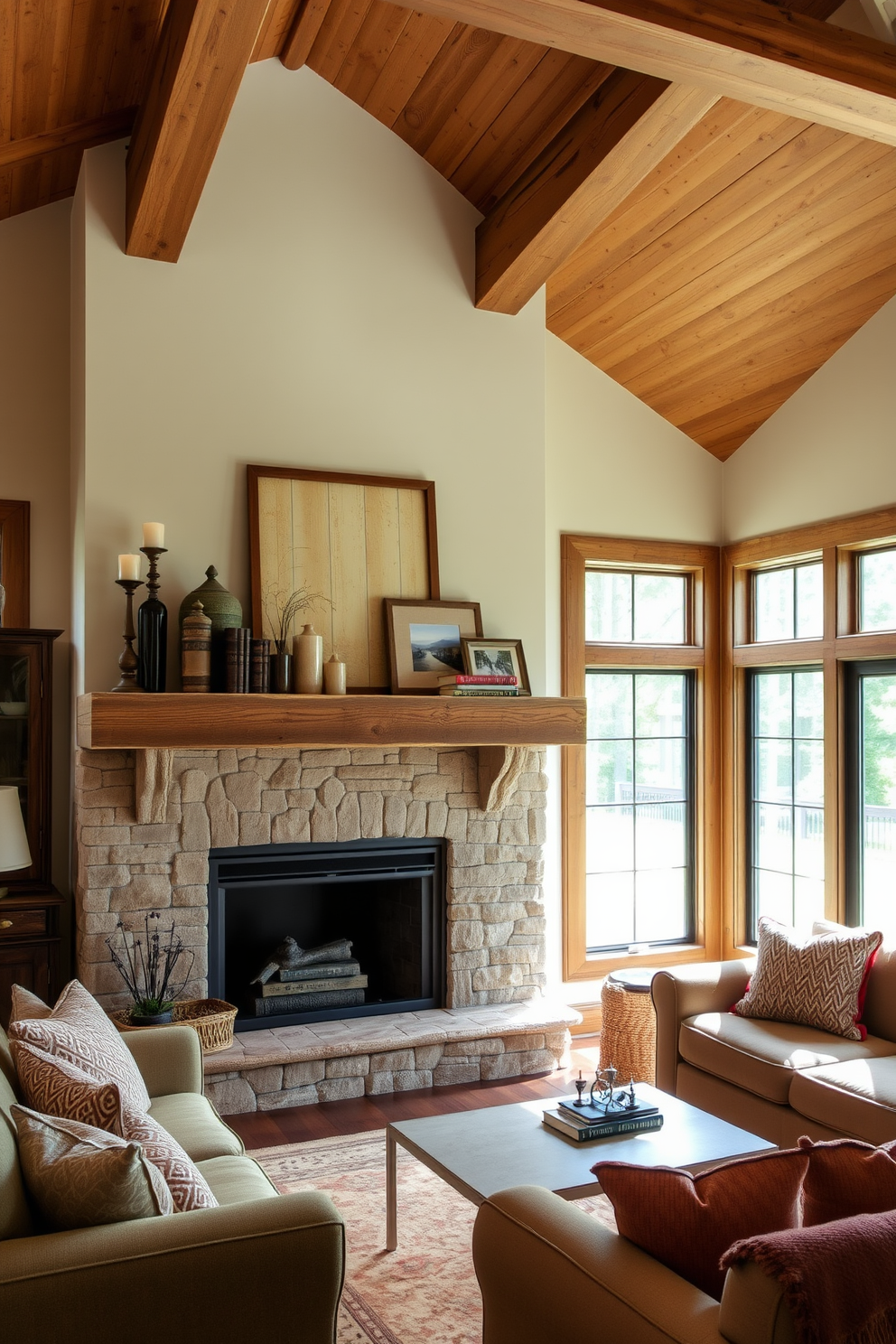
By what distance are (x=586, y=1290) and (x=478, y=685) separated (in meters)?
2.93

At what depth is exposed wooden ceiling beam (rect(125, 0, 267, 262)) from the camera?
333cm

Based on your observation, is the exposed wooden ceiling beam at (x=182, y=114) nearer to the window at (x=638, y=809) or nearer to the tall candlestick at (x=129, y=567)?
the tall candlestick at (x=129, y=567)

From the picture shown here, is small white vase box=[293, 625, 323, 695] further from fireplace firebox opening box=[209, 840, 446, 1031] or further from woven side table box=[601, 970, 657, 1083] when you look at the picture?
woven side table box=[601, 970, 657, 1083]

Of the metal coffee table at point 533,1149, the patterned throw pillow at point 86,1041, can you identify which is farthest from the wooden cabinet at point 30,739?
the metal coffee table at point 533,1149

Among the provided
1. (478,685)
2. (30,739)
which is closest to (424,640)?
(478,685)

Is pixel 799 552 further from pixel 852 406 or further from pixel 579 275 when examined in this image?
pixel 579 275

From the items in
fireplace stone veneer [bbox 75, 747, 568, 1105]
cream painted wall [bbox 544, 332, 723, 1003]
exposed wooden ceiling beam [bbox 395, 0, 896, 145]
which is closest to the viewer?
exposed wooden ceiling beam [bbox 395, 0, 896, 145]

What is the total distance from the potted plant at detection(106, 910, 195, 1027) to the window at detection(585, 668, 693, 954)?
216 cm

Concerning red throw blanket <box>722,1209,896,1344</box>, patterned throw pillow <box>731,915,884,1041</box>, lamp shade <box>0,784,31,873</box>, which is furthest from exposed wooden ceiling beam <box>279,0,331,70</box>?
red throw blanket <box>722,1209,896,1344</box>

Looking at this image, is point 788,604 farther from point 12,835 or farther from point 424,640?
point 12,835

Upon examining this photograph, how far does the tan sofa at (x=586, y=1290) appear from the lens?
1611 millimetres

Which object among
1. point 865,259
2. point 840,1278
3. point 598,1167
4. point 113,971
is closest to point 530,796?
point 113,971

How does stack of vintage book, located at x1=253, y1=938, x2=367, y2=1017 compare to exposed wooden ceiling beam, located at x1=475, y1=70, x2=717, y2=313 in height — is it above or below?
below

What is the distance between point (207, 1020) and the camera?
13.6 ft
